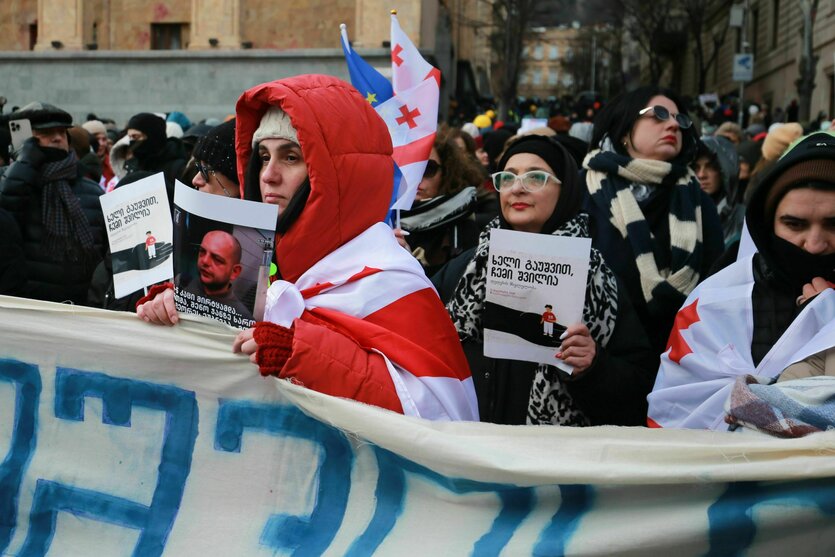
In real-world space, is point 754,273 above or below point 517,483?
above

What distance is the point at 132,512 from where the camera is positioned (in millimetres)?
2711

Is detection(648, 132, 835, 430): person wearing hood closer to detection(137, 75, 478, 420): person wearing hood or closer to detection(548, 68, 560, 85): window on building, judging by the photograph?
detection(137, 75, 478, 420): person wearing hood

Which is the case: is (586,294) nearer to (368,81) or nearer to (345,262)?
(345,262)

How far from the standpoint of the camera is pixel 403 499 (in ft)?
7.71

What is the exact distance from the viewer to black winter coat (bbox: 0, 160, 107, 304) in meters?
5.39

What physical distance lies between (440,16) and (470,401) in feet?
100

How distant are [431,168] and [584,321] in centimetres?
243

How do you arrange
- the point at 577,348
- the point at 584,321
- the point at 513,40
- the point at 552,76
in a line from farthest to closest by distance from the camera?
1. the point at 552,76
2. the point at 513,40
3. the point at 584,321
4. the point at 577,348

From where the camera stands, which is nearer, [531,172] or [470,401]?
[470,401]

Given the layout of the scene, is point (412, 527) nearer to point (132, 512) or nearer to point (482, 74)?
point (132, 512)

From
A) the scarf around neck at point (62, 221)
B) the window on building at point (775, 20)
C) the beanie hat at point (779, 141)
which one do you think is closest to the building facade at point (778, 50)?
the window on building at point (775, 20)

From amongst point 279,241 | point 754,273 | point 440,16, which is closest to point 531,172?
point 754,273

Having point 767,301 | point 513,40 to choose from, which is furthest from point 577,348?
point 513,40

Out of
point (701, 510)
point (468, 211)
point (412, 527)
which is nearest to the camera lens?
point (701, 510)
